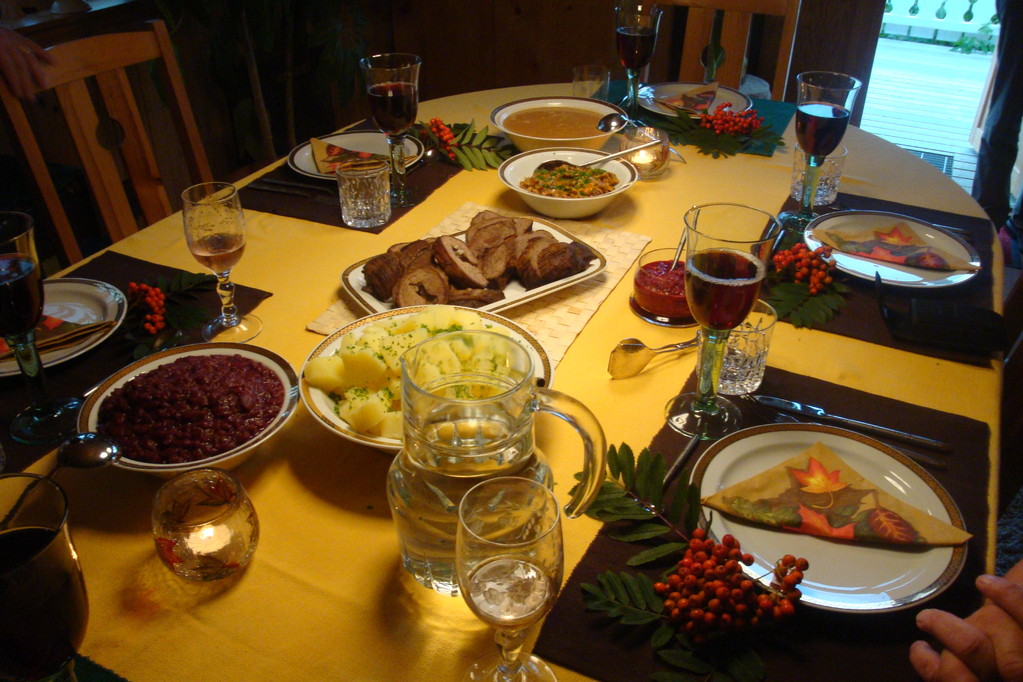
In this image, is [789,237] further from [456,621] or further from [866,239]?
[456,621]

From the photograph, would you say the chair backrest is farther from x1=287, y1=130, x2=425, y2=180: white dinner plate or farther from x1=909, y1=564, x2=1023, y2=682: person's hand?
x1=909, y1=564, x2=1023, y2=682: person's hand

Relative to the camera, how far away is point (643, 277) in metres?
1.33

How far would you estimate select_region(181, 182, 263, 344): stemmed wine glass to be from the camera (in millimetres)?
1251

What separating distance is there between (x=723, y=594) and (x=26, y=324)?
3.15ft

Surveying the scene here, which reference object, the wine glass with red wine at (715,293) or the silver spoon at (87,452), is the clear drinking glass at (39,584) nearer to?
the silver spoon at (87,452)

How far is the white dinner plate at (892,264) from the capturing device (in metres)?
1.41

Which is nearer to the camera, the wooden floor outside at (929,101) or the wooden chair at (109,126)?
the wooden chair at (109,126)

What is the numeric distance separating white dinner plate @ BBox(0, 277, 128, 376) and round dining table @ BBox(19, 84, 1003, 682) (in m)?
0.18

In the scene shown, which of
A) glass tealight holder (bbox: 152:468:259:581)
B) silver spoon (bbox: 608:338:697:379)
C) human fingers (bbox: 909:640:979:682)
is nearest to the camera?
human fingers (bbox: 909:640:979:682)

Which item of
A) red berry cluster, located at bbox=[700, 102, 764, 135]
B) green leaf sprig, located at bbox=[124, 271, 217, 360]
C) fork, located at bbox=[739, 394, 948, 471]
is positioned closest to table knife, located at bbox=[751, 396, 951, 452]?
fork, located at bbox=[739, 394, 948, 471]

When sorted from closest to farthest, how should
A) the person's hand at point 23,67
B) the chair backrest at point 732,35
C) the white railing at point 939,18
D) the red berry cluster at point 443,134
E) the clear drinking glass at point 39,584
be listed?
the clear drinking glass at point 39,584, the person's hand at point 23,67, the red berry cluster at point 443,134, the chair backrest at point 732,35, the white railing at point 939,18

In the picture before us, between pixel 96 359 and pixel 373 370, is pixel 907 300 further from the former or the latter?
pixel 96 359

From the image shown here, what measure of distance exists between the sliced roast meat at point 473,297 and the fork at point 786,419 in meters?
0.47

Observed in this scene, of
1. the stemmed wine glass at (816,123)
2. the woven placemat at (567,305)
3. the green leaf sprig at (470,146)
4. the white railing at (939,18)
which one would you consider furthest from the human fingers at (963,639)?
the white railing at (939,18)
